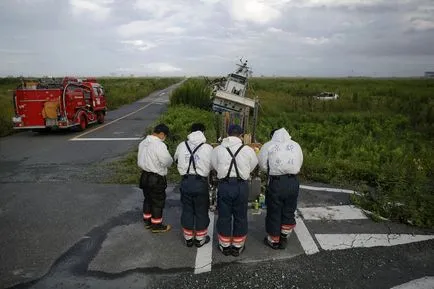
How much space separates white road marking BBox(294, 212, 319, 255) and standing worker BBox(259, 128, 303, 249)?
13.9 inches

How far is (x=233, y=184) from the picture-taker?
511 cm

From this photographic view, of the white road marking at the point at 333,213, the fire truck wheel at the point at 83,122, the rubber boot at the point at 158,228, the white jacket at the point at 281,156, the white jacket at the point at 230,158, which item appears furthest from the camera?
the fire truck wheel at the point at 83,122

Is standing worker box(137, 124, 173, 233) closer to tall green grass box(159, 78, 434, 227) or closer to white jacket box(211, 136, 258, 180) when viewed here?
white jacket box(211, 136, 258, 180)

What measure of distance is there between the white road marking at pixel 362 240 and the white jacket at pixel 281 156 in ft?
4.50

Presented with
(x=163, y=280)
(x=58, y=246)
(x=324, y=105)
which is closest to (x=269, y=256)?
(x=163, y=280)

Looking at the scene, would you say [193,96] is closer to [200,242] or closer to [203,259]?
[200,242]

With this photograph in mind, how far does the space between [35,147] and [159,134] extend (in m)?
9.67

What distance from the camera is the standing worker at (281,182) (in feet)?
17.2

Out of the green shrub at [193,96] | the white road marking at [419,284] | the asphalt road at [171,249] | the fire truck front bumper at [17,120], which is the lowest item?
the asphalt road at [171,249]

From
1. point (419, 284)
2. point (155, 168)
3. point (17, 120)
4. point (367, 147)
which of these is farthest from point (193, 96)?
point (419, 284)

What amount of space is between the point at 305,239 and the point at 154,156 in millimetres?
2809

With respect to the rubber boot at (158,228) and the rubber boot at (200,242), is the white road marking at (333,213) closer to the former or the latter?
the rubber boot at (200,242)

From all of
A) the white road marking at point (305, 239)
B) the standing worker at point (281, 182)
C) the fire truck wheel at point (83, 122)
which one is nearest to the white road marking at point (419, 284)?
the white road marking at point (305, 239)

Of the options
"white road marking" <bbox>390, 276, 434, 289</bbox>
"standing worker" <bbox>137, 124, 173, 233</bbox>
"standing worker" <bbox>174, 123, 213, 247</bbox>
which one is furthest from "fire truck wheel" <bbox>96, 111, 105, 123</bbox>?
"white road marking" <bbox>390, 276, 434, 289</bbox>
